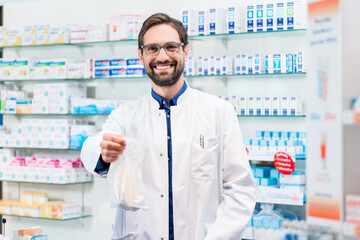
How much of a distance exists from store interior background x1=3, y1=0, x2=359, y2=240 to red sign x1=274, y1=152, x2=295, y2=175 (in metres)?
0.25

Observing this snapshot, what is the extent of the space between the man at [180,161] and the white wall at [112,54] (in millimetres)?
2133

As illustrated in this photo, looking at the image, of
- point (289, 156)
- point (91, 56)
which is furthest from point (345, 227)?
point (91, 56)

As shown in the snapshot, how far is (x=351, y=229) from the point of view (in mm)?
1618

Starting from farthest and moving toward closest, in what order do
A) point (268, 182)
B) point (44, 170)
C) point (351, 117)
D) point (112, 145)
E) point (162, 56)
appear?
point (44, 170), point (268, 182), point (162, 56), point (112, 145), point (351, 117)

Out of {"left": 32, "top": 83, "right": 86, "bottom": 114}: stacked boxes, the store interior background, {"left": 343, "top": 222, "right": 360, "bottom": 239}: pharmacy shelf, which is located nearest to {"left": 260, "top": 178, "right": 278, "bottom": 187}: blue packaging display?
the store interior background

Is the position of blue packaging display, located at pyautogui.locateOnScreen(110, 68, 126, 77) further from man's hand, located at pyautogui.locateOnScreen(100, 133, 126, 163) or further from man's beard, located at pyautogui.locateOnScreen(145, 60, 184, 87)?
man's hand, located at pyautogui.locateOnScreen(100, 133, 126, 163)

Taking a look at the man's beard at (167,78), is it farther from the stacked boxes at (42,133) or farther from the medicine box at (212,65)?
the stacked boxes at (42,133)

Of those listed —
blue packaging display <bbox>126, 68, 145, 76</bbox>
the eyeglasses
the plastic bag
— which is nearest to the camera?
the plastic bag

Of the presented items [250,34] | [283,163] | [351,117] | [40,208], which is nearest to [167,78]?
[351,117]

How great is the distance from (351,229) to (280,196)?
3.18m

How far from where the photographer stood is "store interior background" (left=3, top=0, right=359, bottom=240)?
508 centimetres

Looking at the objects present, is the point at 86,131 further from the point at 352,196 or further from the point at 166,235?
the point at 352,196

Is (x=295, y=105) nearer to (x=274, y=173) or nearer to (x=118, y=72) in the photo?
(x=274, y=173)

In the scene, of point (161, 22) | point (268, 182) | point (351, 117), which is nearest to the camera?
point (351, 117)
